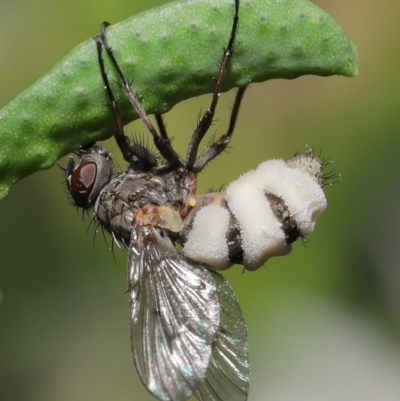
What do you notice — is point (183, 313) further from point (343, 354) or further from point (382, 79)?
point (382, 79)

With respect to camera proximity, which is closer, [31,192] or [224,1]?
[224,1]

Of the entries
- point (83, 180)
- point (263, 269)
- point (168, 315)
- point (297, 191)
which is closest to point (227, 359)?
point (168, 315)

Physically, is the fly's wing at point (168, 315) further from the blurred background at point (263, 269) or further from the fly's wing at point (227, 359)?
the blurred background at point (263, 269)

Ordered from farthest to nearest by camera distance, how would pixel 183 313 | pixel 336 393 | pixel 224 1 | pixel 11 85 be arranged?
pixel 11 85, pixel 336 393, pixel 183 313, pixel 224 1

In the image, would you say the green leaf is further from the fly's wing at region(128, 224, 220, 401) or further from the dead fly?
the fly's wing at region(128, 224, 220, 401)

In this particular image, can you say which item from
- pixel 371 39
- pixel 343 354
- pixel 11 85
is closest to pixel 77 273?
pixel 11 85

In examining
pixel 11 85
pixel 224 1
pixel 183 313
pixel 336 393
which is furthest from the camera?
pixel 11 85

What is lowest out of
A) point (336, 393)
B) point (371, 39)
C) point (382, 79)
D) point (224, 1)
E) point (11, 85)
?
point (336, 393)

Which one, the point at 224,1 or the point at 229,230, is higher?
the point at 224,1

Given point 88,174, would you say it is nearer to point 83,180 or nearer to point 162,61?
point 83,180
